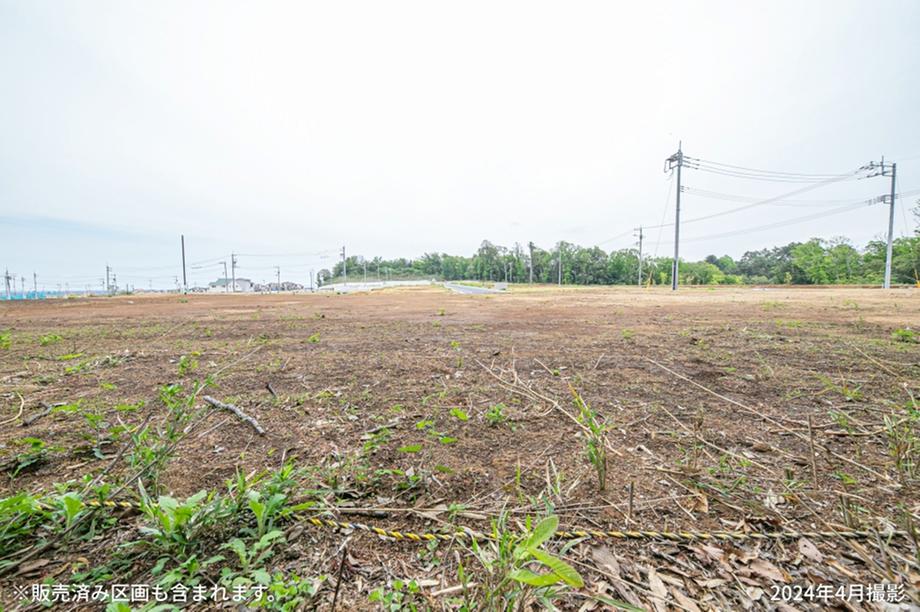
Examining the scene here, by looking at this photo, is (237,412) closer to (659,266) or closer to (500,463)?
(500,463)

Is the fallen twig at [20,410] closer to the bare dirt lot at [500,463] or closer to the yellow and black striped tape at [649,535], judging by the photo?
the bare dirt lot at [500,463]

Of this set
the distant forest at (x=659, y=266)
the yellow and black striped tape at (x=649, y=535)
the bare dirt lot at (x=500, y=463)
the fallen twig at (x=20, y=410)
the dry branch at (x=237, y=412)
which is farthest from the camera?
the distant forest at (x=659, y=266)

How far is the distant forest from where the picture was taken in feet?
139

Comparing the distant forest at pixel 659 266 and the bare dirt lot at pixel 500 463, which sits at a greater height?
the distant forest at pixel 659 266

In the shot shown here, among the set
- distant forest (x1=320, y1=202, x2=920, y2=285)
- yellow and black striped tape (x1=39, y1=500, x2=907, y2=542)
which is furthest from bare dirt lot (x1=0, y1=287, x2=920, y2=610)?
distant forest (x1=320, y1=202, x2=920, y2=285)

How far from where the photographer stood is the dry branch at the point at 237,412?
233 centimetres

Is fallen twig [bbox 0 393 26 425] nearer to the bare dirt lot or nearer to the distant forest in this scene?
the bare dirt lot

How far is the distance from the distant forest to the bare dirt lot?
38137mm

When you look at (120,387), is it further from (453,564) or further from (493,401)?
(453,564)

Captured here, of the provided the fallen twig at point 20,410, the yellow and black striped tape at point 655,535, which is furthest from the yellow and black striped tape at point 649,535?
the fallen twig at point 20,410

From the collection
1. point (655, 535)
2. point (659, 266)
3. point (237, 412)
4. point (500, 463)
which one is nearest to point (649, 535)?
point (655, 535)

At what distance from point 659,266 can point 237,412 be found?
278 ft

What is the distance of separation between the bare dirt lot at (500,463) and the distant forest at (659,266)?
125 ft

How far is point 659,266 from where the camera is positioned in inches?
2891
